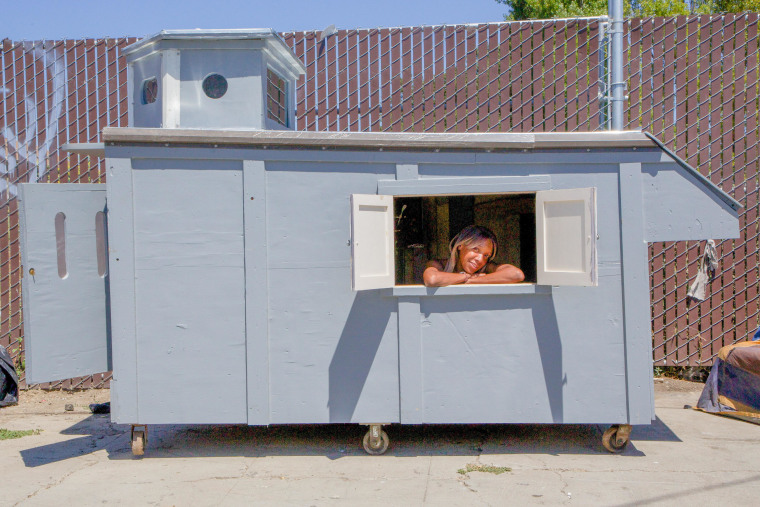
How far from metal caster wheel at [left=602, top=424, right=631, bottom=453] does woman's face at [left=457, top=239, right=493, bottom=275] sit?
4.86 ft

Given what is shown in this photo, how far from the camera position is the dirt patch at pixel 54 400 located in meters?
7.04

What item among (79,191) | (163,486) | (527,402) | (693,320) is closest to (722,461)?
(527,402)

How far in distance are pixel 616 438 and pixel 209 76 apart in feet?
13.0

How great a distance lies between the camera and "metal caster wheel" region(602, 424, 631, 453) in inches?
201

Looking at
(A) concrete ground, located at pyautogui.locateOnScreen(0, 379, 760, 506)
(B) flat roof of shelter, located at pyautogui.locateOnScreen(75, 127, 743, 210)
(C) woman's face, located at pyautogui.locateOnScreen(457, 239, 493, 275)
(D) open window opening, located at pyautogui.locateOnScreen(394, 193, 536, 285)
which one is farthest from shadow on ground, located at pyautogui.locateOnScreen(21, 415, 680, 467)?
(B) flat roof of shelter, located at pyautogui.locateOnScreen(75, 127, 743, 210)

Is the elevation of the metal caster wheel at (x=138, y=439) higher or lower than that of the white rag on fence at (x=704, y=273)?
lower

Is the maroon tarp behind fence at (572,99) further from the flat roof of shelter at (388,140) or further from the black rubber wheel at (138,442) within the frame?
the black rubber wheel at (138,442)

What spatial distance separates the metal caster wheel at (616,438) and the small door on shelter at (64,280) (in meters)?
3.65

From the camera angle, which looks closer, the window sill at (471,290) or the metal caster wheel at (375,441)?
the window sill at (471,290)

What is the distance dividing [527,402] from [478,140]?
1.85 meters

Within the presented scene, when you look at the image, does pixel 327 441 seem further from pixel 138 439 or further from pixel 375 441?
pixel 138 439

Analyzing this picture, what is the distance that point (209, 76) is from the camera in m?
5.45

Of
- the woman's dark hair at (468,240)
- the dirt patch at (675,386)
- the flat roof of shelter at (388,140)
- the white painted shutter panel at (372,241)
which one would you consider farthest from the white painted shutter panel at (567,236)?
the dirt patch at (675,386)

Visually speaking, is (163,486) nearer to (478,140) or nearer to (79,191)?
(79,191)
